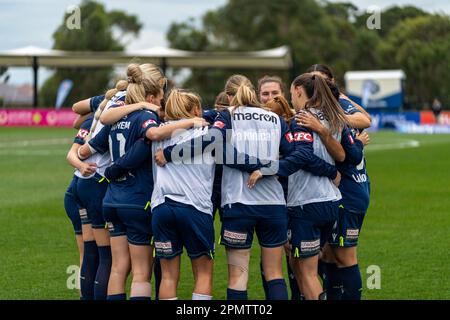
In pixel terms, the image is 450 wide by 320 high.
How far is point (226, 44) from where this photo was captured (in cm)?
8169

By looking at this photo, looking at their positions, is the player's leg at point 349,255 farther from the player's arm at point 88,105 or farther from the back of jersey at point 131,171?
the player's arm at point 88,105

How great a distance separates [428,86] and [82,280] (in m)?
70.9

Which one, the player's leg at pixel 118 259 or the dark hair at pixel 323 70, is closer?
the player's leg at pixel 118 259

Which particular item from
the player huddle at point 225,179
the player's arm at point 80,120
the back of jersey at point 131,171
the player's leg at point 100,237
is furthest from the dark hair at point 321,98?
the player's arm at point 80,120

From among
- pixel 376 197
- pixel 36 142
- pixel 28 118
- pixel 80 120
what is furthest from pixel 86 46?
pixel 80 120

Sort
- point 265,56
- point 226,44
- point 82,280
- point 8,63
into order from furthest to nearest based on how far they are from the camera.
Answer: point 226,44, point 8,63, point 265,56, point 82,280

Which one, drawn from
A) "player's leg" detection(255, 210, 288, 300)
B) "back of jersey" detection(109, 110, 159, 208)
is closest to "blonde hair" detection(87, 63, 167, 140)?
"back of jersey" detection(109, 110, 159, 208)

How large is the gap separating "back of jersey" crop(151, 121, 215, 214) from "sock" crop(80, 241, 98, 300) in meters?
1.29

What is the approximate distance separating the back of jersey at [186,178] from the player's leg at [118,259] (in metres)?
0.49

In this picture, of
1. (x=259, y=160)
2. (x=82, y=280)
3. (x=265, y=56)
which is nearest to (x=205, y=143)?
(x=259, y=160)

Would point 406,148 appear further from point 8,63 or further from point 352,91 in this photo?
point 8,63

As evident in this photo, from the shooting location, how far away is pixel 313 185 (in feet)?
23.9

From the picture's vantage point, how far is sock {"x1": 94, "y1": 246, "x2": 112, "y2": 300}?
25.5 feet

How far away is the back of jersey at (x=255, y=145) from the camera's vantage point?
280 inches
